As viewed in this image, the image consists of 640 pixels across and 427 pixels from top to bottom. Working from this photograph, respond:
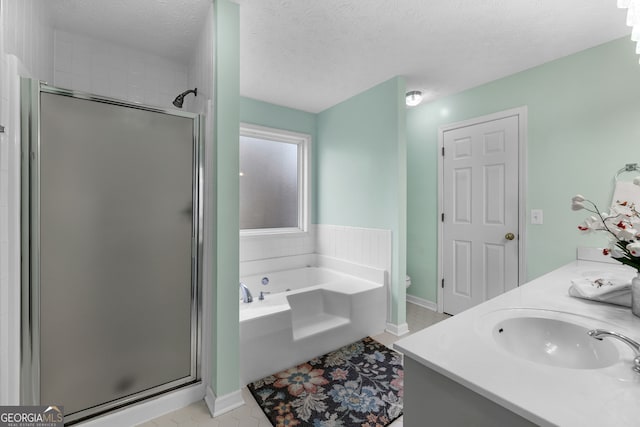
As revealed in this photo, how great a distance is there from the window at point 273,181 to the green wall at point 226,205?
1.41 m

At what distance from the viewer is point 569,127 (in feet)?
7.07

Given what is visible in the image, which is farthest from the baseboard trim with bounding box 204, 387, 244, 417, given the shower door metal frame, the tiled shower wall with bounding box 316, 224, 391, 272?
the tiled shower wall with bounding box 316, 224, 391, 272

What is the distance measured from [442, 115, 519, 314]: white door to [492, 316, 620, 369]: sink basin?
175cm

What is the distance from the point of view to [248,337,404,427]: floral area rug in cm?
157

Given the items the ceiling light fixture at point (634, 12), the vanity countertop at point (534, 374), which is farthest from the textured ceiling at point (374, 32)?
the vanity countertop at point (534, 374)

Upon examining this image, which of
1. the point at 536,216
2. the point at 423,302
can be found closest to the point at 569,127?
the point at 536,216

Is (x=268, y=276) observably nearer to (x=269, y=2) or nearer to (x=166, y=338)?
(x=166, y=338)

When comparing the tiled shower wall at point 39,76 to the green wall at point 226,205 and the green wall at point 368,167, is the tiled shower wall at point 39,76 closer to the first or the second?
the green wall at point 226,205

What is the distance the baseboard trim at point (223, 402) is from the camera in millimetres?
1586

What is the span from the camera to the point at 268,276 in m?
3.06

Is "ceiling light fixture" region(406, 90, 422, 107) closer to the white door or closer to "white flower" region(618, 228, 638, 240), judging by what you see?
the white door

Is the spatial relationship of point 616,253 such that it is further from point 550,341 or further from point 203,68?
point 203,68

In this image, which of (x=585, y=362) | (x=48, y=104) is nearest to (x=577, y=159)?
(x=585, y=362)

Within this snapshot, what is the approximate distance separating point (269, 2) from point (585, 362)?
2.23m
